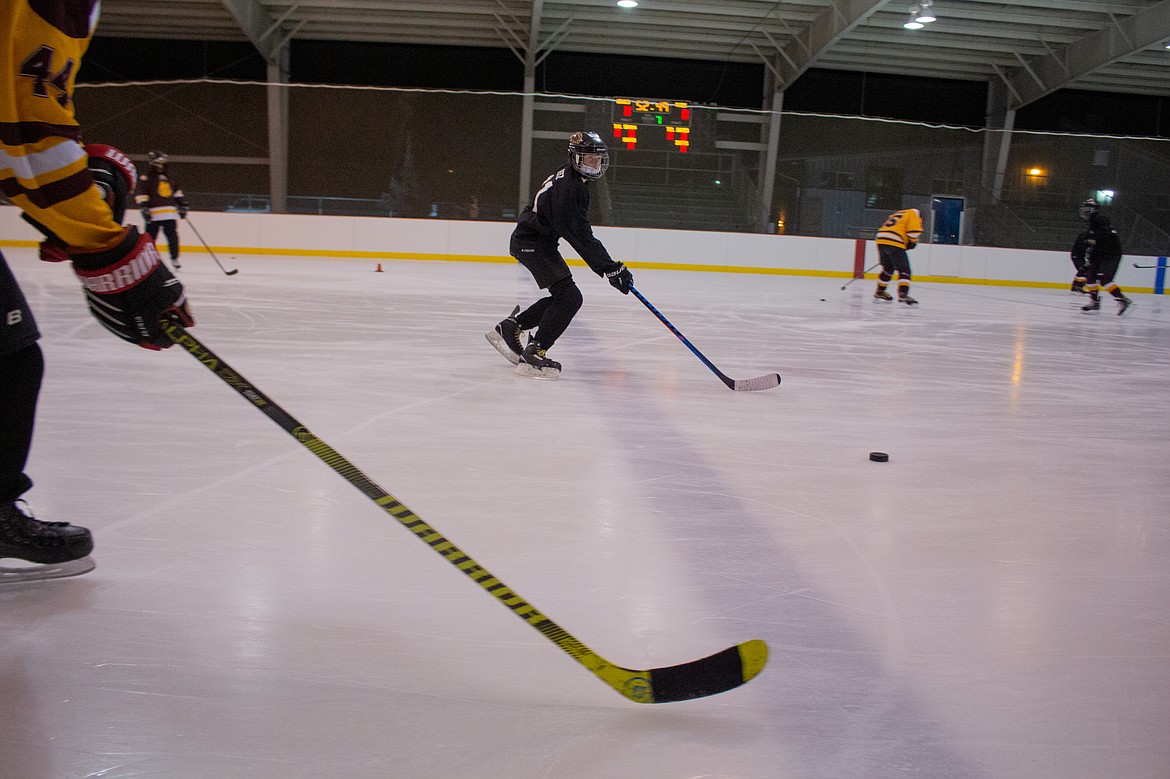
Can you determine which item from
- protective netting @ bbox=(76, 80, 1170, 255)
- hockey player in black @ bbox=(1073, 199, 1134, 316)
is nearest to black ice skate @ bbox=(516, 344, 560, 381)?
hockey player in black @ bbox=(1073, 199, 1134, 316)

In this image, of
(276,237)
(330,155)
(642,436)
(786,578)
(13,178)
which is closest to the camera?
(13,178)

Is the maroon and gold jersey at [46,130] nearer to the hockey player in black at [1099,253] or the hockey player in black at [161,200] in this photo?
the hockey player in black at [161,200]

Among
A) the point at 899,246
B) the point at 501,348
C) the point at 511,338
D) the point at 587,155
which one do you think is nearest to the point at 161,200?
the point at 501,348

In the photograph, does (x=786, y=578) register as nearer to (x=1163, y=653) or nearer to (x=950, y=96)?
(x=1163, y=653)

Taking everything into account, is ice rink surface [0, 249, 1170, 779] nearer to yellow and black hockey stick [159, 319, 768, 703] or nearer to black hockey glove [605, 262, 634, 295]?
yellow and black hockey stick [159, 319, 768, 703]

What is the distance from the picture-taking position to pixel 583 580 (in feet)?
5.70

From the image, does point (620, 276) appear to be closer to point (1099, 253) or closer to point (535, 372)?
point (535, 372)

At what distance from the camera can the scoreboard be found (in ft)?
40.2

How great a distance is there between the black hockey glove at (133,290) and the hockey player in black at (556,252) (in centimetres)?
255

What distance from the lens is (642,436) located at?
302 cm

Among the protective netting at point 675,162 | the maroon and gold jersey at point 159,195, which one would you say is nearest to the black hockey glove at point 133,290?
the maroon and gold jersey at point 159,195

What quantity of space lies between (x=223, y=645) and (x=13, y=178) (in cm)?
72

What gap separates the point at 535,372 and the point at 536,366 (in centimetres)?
3

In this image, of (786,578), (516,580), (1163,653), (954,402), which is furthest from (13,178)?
(954,402)
